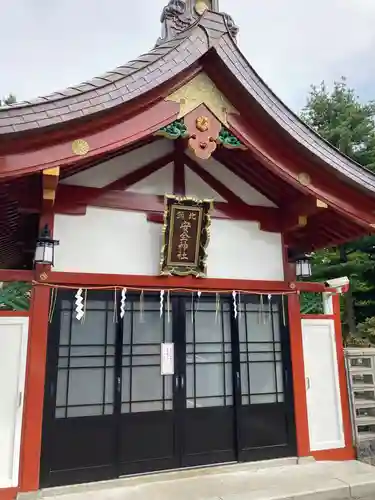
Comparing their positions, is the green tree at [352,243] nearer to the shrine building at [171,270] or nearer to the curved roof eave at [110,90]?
the shrine building at [171,270]

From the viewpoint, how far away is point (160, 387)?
4.63m

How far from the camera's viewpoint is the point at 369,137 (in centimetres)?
1405

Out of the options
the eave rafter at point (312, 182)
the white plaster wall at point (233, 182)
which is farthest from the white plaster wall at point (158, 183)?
the eave rafter at point (312, 182)

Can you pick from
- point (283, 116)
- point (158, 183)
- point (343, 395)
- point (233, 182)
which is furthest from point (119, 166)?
point (343, 395)

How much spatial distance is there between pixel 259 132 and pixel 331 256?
33.5ft

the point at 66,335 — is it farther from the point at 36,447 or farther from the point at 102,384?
the point at 36,447

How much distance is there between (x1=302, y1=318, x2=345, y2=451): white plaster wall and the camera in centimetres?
515

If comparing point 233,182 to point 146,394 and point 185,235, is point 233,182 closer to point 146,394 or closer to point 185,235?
point 185,235

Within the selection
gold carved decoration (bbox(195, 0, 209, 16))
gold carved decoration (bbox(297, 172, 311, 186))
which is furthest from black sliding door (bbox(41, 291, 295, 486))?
gold carved decoration (bbox(195, 0, 209, 16))

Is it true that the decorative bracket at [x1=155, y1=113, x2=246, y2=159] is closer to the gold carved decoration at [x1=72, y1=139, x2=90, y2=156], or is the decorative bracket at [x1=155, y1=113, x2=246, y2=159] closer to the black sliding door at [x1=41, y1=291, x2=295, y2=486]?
the gold carved decoration at [x1=72, y1=139, x2=90, y2=156]

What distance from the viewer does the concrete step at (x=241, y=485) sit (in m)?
3.93

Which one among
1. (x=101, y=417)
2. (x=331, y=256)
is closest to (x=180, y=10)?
(x=101, y=417)

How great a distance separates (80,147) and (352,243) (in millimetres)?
11685

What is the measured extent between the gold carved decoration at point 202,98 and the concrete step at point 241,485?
3.79m
